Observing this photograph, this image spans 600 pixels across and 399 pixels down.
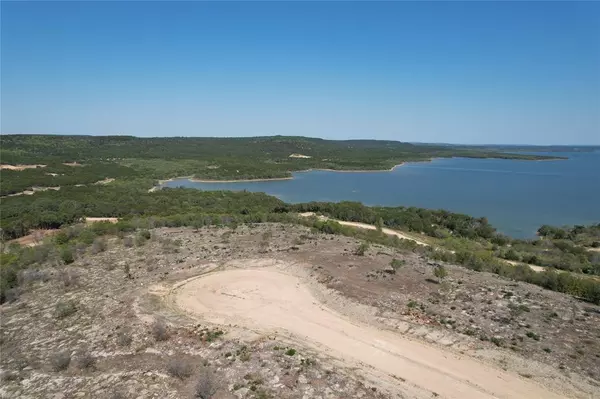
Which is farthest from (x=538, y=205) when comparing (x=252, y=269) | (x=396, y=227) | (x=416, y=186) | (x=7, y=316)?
(x=7, y=316)

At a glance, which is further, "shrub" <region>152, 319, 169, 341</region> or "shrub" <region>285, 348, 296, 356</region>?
"shrub" <region>152, 319, 169, 341</region>

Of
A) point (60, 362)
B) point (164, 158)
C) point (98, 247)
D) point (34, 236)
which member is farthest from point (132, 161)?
point (60, 362)

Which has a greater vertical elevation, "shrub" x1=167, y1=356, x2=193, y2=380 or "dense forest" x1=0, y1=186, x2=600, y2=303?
"shrub" x1=167, y1=356, x2=193, y2=380

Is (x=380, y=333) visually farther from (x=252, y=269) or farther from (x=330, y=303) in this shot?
(x=252, y=269)

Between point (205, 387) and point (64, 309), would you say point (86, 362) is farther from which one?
point (64, 309)

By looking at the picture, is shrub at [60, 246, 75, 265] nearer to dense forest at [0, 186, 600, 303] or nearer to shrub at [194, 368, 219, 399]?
dense forest at [0, 186, 600, 303]

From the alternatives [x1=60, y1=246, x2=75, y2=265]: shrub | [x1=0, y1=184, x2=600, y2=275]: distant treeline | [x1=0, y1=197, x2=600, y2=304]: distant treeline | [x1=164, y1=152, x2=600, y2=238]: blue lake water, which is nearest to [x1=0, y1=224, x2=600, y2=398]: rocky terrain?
[x1=60, y1=246, x2=75, y2=265]: shrub

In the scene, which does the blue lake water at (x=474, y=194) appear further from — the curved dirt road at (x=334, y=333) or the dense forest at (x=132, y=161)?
the curved dirt road at (x=334, y=333)
